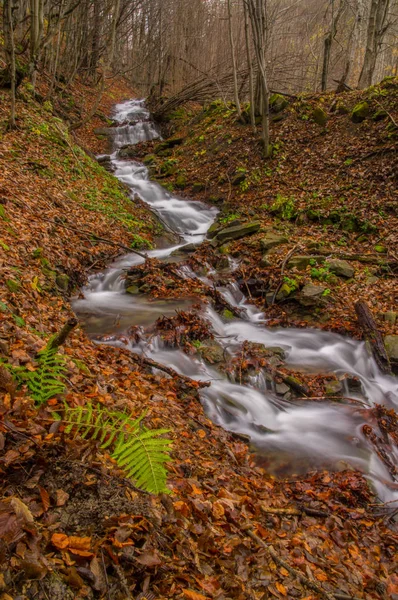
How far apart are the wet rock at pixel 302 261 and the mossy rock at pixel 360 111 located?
21.7ft

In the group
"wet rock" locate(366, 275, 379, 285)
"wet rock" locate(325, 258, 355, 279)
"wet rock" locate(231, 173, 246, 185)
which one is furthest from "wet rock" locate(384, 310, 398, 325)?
"wet rock" locate(231, 173, 246, 185)

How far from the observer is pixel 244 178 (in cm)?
1334

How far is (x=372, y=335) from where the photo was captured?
6.92 m

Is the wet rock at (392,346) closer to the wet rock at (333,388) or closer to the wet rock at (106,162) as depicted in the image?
the wet rock at (333,388)

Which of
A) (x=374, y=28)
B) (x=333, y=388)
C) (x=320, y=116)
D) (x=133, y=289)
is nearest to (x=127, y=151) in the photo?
(x=320, y=116)

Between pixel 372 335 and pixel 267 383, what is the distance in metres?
2.52

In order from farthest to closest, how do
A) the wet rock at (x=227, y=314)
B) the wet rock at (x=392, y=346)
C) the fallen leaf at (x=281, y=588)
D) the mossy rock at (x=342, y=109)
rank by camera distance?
1. the mossy rock at (x=342, y=109)
2. the wet rock at (x=227, y=314)
3. the wet rock at (x=392, y=346)
4. the fallen leaf at (x=281, y=588)

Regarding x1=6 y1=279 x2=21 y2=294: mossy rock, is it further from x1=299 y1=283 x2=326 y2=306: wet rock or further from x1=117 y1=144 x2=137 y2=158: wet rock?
x1=117 y1=144 x2=137 y2=158: wet rock

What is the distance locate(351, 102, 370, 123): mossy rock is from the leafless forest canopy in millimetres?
2444

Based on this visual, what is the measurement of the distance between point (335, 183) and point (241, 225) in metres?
3.27

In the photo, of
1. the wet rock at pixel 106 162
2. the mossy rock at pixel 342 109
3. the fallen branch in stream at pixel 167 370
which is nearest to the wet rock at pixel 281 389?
the fallen branch in stream at pixel 167 370

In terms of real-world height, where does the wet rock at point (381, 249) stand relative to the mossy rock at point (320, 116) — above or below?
below

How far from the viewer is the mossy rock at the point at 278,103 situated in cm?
1457

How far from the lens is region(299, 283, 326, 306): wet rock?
25.9ft
